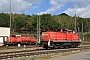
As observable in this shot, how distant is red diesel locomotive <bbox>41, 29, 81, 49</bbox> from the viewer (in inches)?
1251

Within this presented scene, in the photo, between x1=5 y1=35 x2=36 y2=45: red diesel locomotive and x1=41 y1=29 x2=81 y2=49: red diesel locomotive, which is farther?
x1=5 y1=35 x2=36 y2=45: red diesel locomotive

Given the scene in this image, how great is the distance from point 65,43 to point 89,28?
8230 cm

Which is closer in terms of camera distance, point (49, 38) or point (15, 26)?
point (49, 38)

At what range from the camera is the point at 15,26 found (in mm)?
104125

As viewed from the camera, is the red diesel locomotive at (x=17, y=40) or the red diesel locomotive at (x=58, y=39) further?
the red diesel locomotive at (x=17, y=40)

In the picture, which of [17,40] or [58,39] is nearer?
[58,39]

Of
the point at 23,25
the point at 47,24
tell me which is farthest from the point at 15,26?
the point at 47,24

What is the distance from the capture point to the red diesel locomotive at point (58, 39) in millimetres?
31781

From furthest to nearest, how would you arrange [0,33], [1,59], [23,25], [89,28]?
[89,28] < [23,25] < [0,33] < [1,59]

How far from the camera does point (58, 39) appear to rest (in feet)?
109

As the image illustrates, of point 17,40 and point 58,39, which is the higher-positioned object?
point 58,39

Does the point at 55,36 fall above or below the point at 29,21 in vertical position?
below

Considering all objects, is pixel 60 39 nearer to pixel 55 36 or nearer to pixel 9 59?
pixel 55 36

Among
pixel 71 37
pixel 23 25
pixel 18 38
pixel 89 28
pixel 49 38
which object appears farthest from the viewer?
pixel 89 28
